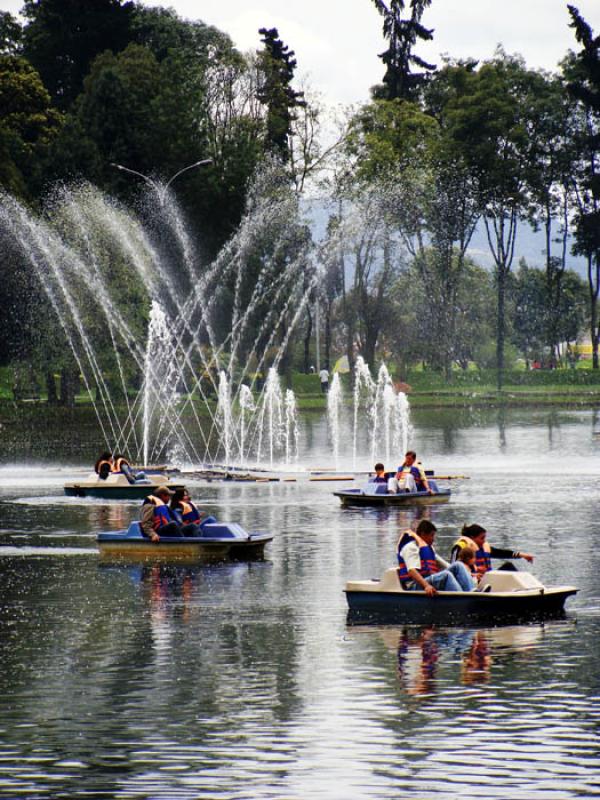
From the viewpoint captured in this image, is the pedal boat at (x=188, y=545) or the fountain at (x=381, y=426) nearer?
the pedal boat at (x=188, y=545)

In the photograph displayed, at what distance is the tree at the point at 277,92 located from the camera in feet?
446

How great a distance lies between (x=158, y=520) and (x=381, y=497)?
13.8 m

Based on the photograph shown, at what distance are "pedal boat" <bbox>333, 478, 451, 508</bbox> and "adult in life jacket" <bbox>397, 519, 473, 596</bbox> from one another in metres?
21.4

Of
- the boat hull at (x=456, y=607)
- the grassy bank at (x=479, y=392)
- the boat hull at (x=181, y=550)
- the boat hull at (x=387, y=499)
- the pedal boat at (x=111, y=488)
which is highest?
the grassy bank at (x=479, y=392)

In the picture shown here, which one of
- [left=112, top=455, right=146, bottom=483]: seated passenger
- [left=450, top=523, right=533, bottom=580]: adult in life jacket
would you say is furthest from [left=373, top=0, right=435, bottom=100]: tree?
[left=450, top=523, right=533, bottom=580]: adult in life jacket

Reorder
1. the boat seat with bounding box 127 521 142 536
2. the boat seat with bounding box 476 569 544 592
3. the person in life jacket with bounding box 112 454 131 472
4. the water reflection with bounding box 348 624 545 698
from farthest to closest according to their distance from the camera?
the person in life jacket with bounding box 112 454 131 472, the boat seat with bounding box 127 521 142 536, the boat seat with bounding box 476 569 544 592, the water reflection with bounding box 348 624 545 698

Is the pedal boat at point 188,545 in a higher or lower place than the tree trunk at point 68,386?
lower

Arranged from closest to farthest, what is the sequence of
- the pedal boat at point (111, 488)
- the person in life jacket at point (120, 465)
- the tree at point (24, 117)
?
the pedal boat at point (111, 488) < the person in life jacket at point (120, 465) < the tree at point (24, 117)

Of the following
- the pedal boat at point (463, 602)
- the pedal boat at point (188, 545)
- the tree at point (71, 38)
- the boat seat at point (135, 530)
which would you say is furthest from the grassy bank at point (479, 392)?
the pedal boat at point (463, 602)

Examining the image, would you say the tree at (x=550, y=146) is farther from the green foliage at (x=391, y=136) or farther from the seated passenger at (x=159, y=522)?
the seated passenger at (x=159, y=522)

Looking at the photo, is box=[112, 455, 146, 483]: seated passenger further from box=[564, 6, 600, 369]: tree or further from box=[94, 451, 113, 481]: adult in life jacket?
box=[564, 6, 600, 369]: tree

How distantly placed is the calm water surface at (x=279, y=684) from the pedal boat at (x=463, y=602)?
407 mm

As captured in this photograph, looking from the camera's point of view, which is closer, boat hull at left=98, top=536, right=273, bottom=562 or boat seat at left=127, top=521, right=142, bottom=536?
boat hull at left=98, top=536, right=273, bottom=562

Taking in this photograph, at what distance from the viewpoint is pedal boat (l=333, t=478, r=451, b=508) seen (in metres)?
49.2
